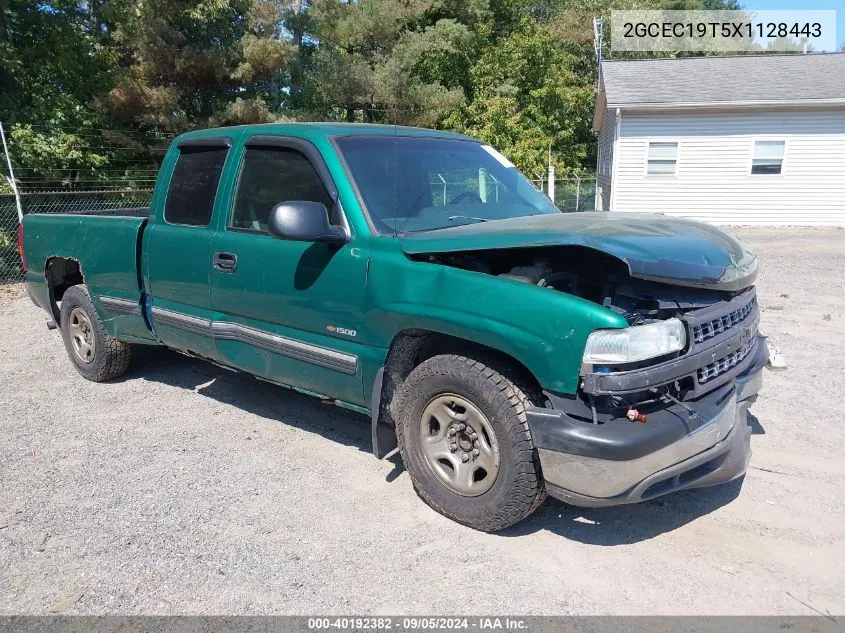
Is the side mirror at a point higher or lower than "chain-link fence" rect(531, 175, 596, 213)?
higher

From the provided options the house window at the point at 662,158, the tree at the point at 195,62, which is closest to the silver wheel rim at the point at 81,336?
the tree at the point at 195,62

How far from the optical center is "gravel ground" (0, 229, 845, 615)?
114 inches

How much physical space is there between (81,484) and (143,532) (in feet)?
2.63

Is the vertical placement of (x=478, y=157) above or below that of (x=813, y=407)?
above

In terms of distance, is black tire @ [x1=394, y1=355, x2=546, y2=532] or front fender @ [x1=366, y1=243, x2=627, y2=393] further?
black tire @ [x1=394, y1=355, x2=546, y2=532]

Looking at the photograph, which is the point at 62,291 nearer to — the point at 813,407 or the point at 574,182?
the point at 813,407

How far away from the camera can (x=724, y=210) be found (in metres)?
18.2

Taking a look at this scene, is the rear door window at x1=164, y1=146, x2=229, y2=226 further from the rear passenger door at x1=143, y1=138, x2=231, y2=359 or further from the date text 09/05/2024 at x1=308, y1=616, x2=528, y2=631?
the date text 09/05/2024 at x1=308, y1=616, x2=528, y2=631

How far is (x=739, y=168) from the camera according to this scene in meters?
17.8

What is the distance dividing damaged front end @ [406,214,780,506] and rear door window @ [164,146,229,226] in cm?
183

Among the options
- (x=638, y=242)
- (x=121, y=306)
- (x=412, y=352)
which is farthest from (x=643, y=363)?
(x=121, y=306)

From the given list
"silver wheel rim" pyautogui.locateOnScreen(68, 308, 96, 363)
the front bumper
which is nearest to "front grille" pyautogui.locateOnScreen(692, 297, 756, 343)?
the front bumper

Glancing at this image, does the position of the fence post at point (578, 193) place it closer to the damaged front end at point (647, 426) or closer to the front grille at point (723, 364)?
the front grille at point (723, 364)

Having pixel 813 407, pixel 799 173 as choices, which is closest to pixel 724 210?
pixel 799 173
